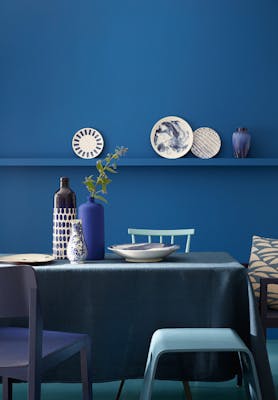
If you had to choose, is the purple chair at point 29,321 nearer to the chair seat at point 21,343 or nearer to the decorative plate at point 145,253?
the chair seat at point 21,343

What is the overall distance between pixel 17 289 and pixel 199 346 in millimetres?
687

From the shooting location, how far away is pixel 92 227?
9.12 feet

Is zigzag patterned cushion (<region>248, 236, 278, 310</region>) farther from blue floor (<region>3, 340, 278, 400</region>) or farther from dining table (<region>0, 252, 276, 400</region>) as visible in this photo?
dining table (<region>0, 252, 276, 400</region>)

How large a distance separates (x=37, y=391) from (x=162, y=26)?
10.4ft

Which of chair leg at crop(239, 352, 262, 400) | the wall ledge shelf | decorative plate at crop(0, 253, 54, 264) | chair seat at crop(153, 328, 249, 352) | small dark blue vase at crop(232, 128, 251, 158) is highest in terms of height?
small dark blue vase at crop(232, 128, 251, 158)

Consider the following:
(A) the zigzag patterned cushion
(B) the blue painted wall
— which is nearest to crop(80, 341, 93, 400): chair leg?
(A) the zigzag patterned cushion

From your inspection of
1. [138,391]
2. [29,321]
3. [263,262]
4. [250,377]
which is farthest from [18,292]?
[263,262]

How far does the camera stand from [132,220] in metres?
4.58

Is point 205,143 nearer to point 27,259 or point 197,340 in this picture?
point 27,259

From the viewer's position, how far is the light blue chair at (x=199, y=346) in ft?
7.27

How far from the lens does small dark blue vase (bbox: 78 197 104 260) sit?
2775 mm

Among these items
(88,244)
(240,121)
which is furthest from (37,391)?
(240,121)

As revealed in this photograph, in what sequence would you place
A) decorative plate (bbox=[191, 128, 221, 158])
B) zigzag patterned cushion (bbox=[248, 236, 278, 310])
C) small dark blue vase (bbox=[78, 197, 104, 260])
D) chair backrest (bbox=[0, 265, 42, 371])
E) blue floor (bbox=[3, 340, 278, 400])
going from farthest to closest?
decorative plate (bbox=[191, 128, 221, 158])
zigzag patterned cushion (bbox=[248, 236, 278, 310])
blue floor (bbox=[3, 340, 278, 400])
small dark blue vase (bbox=[78, 197, 104, 260])
chair backrest (bbox=[0, 265, 42, 371])

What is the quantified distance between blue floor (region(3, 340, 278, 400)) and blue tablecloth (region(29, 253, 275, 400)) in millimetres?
527
